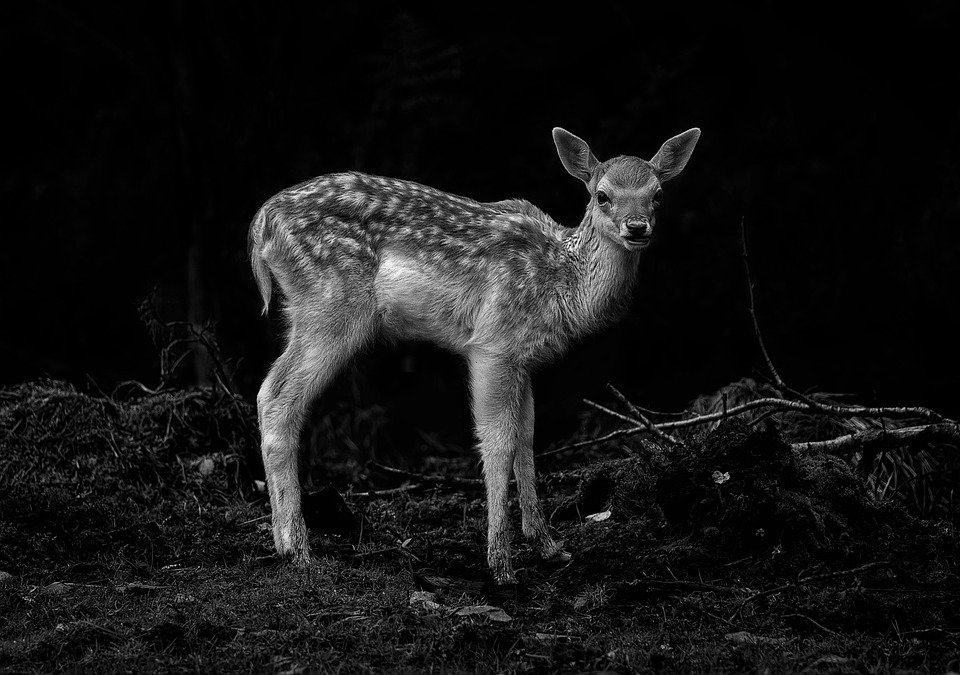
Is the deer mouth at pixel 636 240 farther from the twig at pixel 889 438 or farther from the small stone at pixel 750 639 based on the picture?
the small stone at pixel 750 639

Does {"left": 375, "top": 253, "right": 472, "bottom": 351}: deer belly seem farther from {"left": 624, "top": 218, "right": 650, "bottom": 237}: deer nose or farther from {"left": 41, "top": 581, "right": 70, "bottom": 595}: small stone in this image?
{"left": 41, "top": 581, "right": 70, "bottom": 595}: small stone

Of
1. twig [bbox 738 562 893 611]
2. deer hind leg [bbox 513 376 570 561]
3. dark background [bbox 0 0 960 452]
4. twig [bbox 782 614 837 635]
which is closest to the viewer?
twig [bbox 782 614 837 635]

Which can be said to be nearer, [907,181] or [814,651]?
[814,651]

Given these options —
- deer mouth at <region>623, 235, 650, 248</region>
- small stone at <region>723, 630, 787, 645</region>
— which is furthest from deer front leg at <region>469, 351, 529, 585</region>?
small stone at <region>723, 630, 787, 645</region>

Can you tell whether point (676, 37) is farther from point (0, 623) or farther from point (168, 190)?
point (0, 623)

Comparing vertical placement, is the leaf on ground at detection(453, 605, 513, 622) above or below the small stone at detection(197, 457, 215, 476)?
above

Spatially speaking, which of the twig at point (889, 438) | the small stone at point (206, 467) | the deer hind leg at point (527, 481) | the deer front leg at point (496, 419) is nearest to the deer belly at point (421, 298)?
the deer front leg at point (496, 419)

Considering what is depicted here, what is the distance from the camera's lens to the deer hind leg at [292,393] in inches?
212

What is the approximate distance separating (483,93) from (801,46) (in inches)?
105

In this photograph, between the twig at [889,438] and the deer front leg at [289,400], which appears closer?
the deer front leg at [289,400]

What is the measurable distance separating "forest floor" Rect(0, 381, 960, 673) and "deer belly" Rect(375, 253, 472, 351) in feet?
3.34

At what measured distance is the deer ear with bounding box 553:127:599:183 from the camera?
579 centimetres

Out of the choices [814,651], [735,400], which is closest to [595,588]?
[814,651]

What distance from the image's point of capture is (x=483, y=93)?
29.8ft
